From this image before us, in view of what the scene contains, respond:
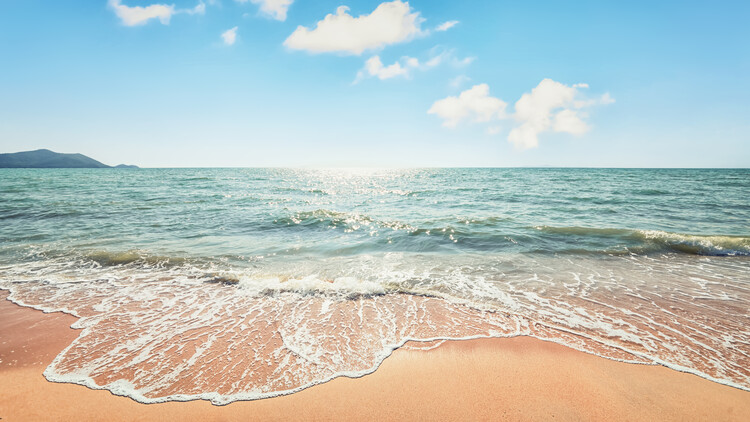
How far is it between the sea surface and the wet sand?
0.54ft

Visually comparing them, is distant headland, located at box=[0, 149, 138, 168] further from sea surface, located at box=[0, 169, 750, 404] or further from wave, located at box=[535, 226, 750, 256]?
wave, located at box=[535, 226, 750, 256]

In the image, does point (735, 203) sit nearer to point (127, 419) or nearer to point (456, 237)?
point (456, 237)

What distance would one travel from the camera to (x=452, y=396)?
9.48 ft

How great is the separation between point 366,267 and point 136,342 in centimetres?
430

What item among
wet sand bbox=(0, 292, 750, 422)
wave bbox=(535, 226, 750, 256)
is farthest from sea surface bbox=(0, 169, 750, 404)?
wet sand bbox=(0, 292, 750, 422)

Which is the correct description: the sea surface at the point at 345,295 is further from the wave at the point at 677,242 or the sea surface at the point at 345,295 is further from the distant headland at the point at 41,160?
the distant headland at the point at 41,160

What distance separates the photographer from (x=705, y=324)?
13.8ft

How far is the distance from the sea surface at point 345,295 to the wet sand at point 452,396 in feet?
0.54

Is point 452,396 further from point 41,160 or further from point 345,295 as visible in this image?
point 41,160

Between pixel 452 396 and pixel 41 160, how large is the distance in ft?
791

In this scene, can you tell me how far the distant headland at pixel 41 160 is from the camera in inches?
5660

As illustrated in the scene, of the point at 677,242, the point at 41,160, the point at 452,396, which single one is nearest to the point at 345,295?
the point at 452,396

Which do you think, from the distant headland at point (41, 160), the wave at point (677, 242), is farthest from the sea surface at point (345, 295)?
the distant headland at point (41, 160)

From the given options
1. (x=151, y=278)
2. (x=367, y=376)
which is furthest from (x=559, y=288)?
(x=151, y=278)
